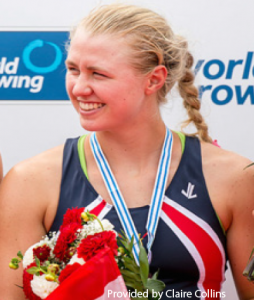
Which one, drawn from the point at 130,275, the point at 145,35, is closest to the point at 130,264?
the point at 130,275

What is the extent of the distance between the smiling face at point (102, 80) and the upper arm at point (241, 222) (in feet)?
1.53

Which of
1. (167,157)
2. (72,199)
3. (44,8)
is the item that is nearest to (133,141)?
(167,157)

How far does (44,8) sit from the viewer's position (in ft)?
8.77

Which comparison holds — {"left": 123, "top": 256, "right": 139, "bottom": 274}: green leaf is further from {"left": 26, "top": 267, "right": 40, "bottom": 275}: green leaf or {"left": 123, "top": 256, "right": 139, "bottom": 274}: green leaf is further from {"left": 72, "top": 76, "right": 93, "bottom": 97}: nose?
{"left": 72, "top": 76, "right": 93, "bottom": 97}: nose

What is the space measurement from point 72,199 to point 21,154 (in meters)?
0.79

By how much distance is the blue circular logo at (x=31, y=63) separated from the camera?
269cm

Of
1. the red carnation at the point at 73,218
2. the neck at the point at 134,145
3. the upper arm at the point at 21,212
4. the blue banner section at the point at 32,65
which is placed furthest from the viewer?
the blue banner section at the point at 32,65

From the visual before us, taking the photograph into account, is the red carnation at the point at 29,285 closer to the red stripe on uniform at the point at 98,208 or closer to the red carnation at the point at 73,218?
the red carnation at the point at 73,218

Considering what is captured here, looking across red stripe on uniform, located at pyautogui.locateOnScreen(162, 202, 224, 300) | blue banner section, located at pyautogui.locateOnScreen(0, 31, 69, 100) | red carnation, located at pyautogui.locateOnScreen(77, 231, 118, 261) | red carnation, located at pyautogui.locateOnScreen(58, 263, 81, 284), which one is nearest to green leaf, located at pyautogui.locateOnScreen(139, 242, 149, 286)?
red carnation, located at pyautogui.locateOnScreen(77, 231, 118, 261)

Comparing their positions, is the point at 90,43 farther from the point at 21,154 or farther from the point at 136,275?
the point at 21,154

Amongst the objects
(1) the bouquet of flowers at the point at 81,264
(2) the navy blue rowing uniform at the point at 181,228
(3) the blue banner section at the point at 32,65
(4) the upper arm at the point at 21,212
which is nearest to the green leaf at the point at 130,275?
(1) the bouquet of flowers at the point at 81,264

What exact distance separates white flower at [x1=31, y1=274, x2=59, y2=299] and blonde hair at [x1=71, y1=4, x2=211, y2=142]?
29.1 inches

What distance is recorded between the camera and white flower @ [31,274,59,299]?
5.09 ft

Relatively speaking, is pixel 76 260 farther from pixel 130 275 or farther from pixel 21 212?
pixel 21 212
